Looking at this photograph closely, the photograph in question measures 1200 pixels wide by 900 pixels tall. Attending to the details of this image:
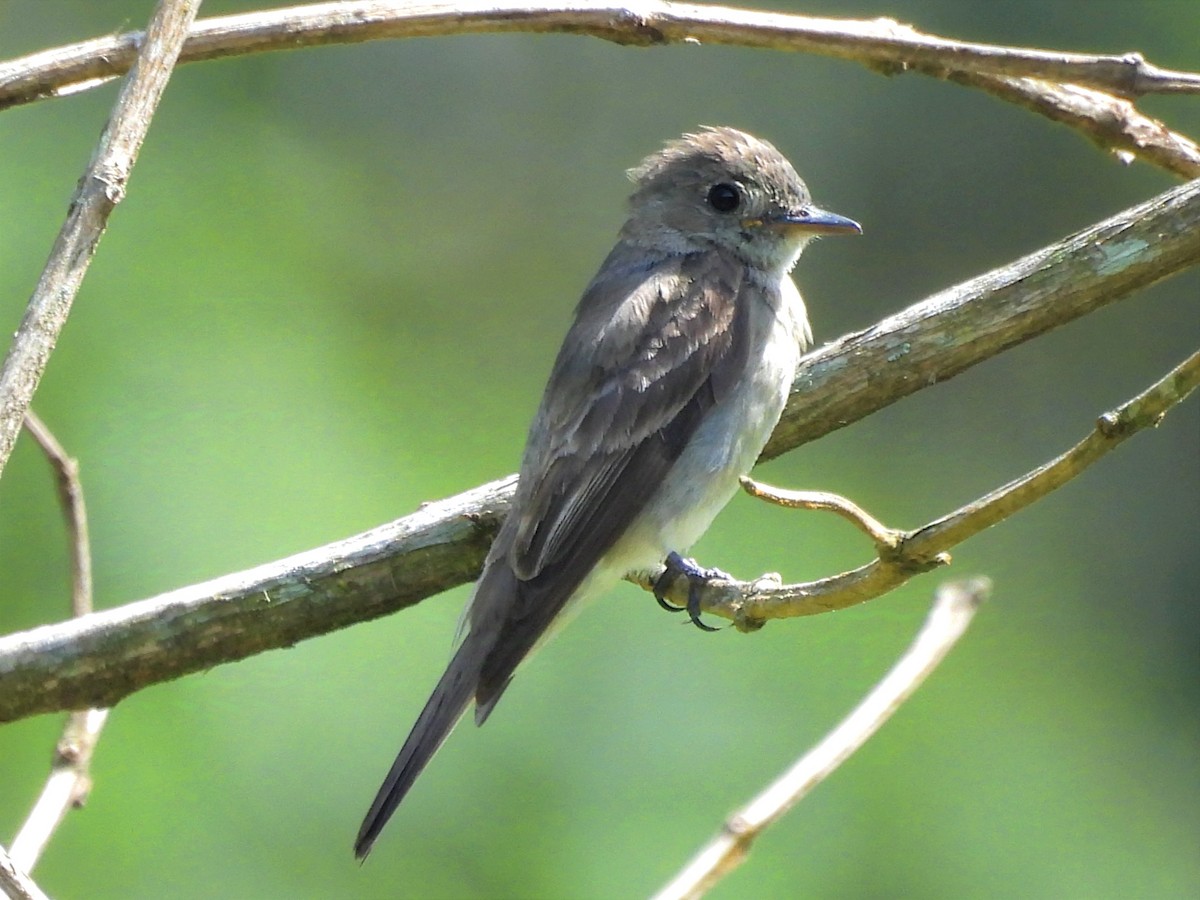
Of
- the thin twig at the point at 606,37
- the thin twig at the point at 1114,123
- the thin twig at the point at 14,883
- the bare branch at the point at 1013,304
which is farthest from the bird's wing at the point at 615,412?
the thin twig at the point at 14,883

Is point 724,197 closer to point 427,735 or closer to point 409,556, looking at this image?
point 409,556

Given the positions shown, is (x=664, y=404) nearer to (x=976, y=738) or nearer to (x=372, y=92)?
(x=976, y=738)

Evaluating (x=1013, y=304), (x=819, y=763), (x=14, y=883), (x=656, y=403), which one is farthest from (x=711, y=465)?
(x=14, y=883)

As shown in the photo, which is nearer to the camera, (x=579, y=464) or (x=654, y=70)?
(x=579, y=464)

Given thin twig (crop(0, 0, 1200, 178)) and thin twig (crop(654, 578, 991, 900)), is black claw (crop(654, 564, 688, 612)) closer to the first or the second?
thin twig (crop(654, 578, 991, 900))

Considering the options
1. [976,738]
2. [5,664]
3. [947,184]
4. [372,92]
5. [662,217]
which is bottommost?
[5,664]

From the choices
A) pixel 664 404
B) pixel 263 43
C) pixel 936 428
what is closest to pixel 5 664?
pixel 263 43

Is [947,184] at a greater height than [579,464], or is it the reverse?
[947,184]
